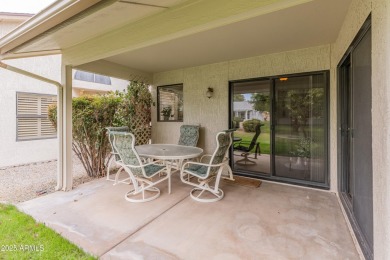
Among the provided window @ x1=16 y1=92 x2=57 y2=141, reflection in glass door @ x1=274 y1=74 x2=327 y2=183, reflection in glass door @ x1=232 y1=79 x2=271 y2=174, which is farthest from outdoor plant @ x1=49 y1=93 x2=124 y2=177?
reflection in glass door @ x1=274 y1=74 x2=327 y2=183

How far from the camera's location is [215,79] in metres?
4.96

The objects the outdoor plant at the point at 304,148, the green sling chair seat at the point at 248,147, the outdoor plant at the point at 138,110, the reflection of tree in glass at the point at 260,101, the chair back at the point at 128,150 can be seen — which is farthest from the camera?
the outdoor plant at the point at 138,110

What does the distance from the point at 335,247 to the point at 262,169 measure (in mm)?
2445

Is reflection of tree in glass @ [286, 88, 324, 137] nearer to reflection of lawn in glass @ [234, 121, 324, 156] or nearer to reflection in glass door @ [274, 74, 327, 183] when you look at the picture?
reflection in glass door @ [274, 74, 327, 183]

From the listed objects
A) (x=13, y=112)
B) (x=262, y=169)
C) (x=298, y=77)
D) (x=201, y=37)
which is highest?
(x=201, y=37)

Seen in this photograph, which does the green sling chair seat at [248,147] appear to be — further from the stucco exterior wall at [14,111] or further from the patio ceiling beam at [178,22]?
the stucco exterior wall at [14,111]

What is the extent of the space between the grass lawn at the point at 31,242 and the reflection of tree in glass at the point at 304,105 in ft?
13.4

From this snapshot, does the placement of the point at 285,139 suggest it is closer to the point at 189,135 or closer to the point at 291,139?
the point at 291,139

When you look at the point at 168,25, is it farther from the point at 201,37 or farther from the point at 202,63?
the point at 202,63

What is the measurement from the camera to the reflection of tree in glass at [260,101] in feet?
14.3

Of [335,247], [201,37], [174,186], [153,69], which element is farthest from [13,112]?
[335,247]

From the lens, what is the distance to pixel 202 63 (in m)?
4.95

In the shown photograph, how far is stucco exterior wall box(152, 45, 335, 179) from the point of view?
3918 millimetres

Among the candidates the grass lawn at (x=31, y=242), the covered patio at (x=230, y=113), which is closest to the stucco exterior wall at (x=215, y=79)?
the covered patio at (x=230, y=113)
